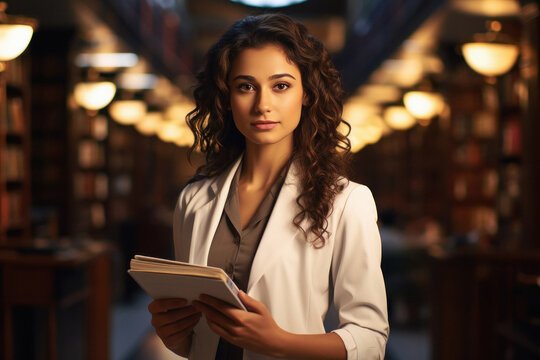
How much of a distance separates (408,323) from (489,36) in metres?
3.09

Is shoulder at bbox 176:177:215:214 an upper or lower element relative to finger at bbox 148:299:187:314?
upper

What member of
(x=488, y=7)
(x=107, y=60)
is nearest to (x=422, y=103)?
(x=488, y=7)

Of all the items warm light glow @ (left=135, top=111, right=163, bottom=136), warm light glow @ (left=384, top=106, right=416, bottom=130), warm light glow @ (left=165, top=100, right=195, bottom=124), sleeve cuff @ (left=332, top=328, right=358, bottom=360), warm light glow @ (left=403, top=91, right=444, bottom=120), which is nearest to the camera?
sleeve cuff @ (left=332, top=328, right=358, bottom=360)

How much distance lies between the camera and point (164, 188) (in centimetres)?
1839

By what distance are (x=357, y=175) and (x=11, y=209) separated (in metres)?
4.85

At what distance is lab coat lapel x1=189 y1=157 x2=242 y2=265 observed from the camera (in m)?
1.47

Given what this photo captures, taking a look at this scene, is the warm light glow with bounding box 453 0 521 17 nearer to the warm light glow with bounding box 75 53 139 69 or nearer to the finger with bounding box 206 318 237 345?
the warm light glow with bounding box 75 53 139 69

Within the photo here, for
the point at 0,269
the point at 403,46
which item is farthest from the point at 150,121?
the point at 0,269

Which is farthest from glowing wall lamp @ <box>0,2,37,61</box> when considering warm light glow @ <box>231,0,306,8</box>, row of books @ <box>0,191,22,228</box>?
warm light glow @ <box>231,0,306,8</box>

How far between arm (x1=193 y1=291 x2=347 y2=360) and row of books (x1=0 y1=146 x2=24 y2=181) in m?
4.77

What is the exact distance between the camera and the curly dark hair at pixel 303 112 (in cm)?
144

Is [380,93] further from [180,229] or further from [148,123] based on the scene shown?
[180,229]

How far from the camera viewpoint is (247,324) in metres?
1.27

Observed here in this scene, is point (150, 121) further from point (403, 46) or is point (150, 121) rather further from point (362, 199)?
point (362, 199)
